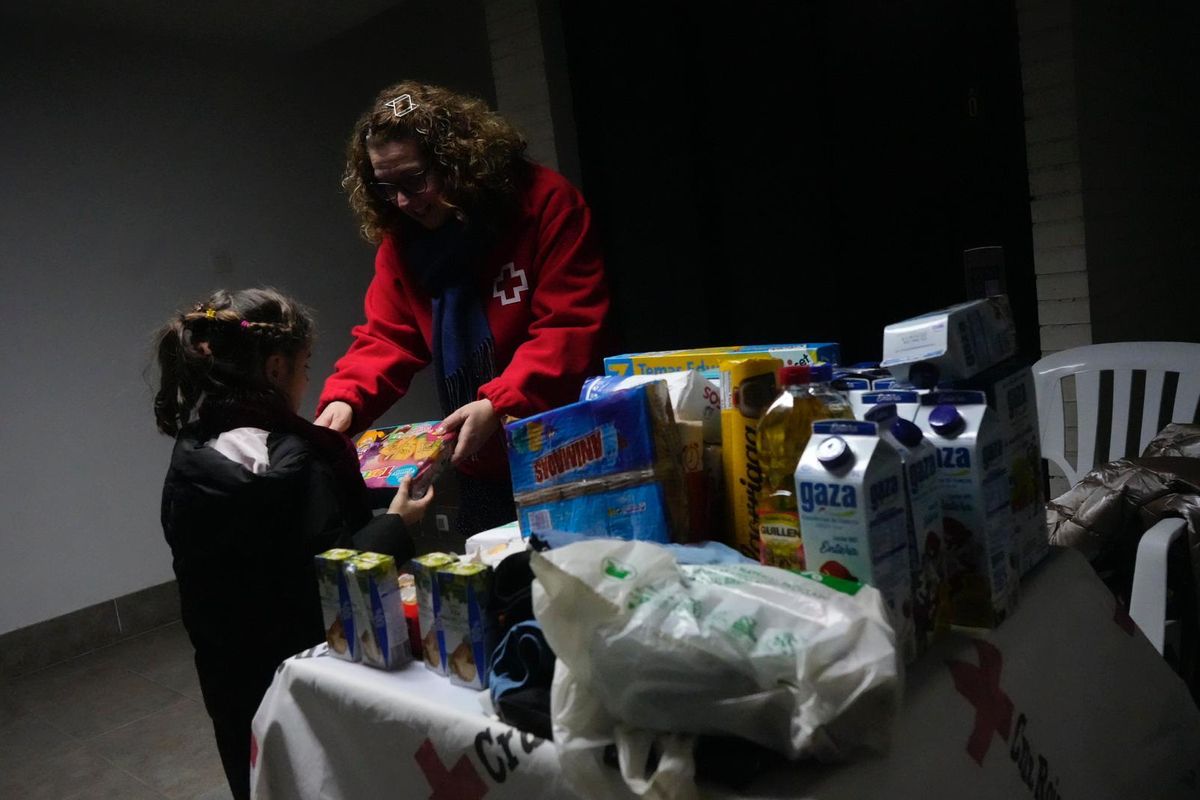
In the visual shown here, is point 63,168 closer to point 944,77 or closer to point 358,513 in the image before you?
point 358,513

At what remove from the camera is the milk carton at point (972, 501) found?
1.04 metres

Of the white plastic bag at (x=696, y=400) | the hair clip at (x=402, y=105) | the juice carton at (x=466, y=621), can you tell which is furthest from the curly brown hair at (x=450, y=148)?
the juice carton at (x=466, y=621)

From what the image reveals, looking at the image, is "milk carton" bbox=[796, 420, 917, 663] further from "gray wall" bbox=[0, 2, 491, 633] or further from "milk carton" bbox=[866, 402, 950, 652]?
"gray wall" bbox=[0, 2, 491, 633]

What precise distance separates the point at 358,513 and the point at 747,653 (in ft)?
3.71

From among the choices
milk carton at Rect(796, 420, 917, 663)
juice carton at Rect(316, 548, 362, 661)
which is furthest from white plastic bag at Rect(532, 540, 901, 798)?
juice carton at Rect(316, 548, 362, 661)

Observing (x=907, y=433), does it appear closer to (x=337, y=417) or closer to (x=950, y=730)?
(x=950, y=730)

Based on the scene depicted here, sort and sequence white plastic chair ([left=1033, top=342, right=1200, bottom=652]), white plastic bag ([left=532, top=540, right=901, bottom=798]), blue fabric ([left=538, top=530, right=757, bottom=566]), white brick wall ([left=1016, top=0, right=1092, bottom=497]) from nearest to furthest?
white plastic bag ([left=532, top=540, right=901, bottom=798])
blue fabric ([left=538, top=530, right=757, bottom=566])
white plastic chair ([left=1033, top=342, right=1200, bottom=652])
white brick wall ([left=1016, top=0, right=1092, bottom=497])

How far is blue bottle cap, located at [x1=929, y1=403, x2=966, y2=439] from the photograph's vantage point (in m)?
1.04

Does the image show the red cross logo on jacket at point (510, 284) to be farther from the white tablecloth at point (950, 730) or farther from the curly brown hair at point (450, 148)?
the white tablecloth at point (950, 730)

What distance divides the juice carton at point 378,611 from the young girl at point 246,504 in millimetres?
364

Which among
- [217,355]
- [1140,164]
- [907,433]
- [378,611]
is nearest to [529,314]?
[217,355]

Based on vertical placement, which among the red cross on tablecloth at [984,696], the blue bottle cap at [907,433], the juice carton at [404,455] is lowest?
the red cross on tablecloth at [984,696]

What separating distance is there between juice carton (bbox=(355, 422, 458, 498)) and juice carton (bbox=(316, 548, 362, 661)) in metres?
0.55

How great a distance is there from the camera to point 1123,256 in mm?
3174
